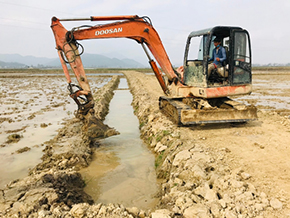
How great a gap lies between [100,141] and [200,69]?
3.94 m

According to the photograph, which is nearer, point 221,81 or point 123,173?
point 123,173

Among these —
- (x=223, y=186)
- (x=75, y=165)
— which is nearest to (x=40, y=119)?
(x=75, y=165)

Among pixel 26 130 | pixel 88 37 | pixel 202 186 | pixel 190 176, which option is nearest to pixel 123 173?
pixel 190 176

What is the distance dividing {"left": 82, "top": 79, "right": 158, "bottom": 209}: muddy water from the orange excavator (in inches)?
56.1

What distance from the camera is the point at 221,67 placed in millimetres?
7508

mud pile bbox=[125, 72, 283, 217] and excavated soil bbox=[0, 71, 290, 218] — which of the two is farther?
excavated soil bbox=[0, 71, 290, 218]

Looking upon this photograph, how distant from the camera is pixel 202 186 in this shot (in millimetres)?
4188

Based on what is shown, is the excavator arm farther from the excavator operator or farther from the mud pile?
the mud pile

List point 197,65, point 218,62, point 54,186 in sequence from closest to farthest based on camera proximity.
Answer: point 54,186, point 218,62, point 197,65

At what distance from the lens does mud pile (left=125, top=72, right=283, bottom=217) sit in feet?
11.6

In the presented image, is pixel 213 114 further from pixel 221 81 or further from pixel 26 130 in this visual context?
pixel 26 130

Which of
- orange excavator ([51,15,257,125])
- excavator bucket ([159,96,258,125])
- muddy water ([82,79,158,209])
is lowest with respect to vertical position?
muddy water ([82,79,158,209])

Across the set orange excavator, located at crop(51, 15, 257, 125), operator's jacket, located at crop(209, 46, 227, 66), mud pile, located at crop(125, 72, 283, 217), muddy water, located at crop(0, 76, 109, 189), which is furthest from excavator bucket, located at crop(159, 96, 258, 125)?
muddy water, located at crop(0, 76, 109, 189)

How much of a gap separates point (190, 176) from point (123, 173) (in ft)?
5.97
